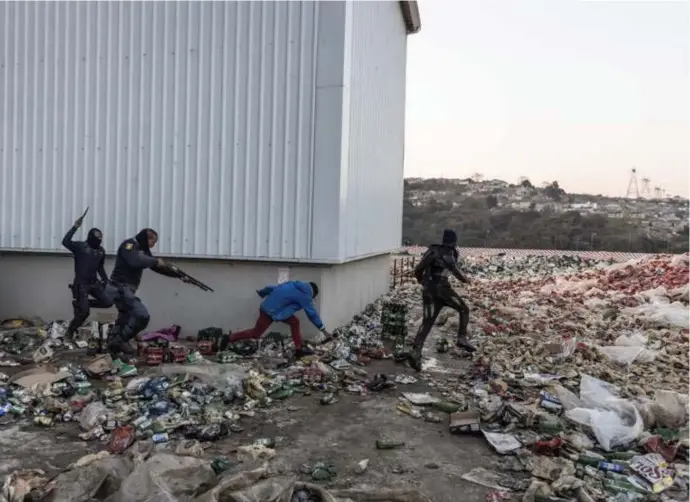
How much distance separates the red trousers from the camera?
717 cm

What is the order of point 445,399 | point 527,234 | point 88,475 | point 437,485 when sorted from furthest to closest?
point 527,234 < point 445,399 < point 437,485 < point 88,475

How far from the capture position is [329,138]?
25.1 ft

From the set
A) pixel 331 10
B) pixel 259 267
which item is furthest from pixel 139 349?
pixel 331 10

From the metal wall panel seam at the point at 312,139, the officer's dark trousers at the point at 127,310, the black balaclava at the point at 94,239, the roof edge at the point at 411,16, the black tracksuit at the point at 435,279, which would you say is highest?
the roof edge at the point at 411,16

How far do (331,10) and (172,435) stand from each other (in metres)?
5.71

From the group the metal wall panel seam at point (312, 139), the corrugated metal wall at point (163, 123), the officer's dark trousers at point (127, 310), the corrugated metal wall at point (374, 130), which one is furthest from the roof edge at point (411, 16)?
the officer's dark trousers at point (127, 310)

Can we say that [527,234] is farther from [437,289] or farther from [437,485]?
[437,485]

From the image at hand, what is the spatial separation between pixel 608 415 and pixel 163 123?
6.83m

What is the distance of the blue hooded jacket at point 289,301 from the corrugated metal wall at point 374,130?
1.10m

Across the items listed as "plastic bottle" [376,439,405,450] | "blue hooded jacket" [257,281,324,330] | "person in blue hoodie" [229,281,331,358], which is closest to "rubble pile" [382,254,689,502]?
"plastic bottle" [376,439,405,450]

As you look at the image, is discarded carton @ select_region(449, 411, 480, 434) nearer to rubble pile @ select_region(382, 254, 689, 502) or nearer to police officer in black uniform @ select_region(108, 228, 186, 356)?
rubble pile @ select_region(382, 254, 689, 502)

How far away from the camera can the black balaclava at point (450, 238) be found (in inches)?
283

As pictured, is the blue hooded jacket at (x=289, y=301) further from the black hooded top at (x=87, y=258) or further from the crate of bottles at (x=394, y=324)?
the black hooded top at (x=87, y=258)

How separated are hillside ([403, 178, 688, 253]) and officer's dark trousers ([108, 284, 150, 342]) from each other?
28.7m
